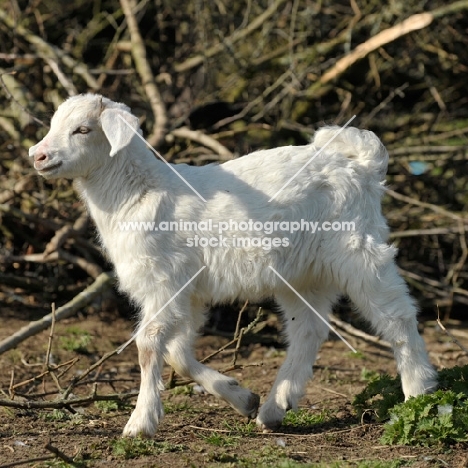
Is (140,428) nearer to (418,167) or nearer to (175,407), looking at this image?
(175,407)

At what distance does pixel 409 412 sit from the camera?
4188 millimetres

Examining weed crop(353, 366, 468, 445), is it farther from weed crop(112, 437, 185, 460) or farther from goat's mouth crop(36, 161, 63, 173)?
goat's mouth crop(36, 161, 63, 173)

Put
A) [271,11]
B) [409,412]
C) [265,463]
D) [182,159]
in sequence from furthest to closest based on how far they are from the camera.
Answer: [271,11] → [182,159] → [409,412] → [265,463]

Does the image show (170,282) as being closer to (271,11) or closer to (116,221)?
(116,221)

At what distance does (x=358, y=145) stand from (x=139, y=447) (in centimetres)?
212

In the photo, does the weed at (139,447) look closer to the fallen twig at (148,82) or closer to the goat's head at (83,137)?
the goat's head at (83,137)

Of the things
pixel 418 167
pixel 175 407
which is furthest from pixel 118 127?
pixel 418 167

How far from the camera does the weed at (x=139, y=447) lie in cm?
393

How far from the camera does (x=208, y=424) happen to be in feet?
15.6

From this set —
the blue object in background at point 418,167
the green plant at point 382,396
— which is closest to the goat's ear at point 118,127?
the green plant at point 382,396

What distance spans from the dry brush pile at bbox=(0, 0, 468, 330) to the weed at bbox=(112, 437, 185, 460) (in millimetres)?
3193

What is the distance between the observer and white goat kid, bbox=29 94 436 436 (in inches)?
178

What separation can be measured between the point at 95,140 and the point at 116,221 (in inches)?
18.6

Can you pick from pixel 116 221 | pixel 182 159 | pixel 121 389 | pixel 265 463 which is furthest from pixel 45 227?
pixel 265 463
